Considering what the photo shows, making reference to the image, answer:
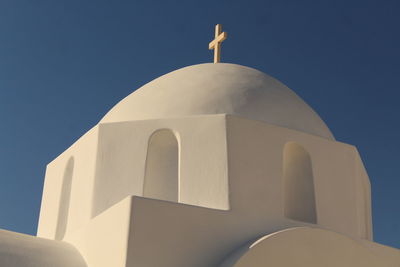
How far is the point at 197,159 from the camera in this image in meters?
8.48

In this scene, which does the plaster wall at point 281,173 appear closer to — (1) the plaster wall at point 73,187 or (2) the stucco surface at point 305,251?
(2) the stucco surface at point 305,251

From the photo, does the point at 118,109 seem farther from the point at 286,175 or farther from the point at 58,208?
the point at 286,175

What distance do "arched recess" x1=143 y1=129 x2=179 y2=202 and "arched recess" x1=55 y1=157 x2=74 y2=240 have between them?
5.76 ft

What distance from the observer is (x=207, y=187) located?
8289mm

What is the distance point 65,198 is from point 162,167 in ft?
6.92

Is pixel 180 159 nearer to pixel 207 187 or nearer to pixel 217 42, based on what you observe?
pixel 207 187

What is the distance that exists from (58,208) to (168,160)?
89.9 inches

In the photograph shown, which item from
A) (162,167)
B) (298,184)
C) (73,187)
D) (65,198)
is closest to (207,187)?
(162,167)

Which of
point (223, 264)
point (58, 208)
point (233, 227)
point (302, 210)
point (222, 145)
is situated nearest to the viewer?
point (223, 264)

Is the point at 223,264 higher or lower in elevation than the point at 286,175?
lower

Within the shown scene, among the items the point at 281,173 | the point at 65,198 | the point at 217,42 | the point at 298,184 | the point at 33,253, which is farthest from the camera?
the point at 217,42

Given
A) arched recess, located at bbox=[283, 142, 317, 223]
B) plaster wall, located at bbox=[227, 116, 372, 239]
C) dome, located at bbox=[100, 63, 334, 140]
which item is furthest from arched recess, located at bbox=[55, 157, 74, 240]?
arched recess, located at bbox=[283, 142, 317, 223]

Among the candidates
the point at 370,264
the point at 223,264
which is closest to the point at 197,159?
the point at 223,264

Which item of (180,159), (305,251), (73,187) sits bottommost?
(305,251)
